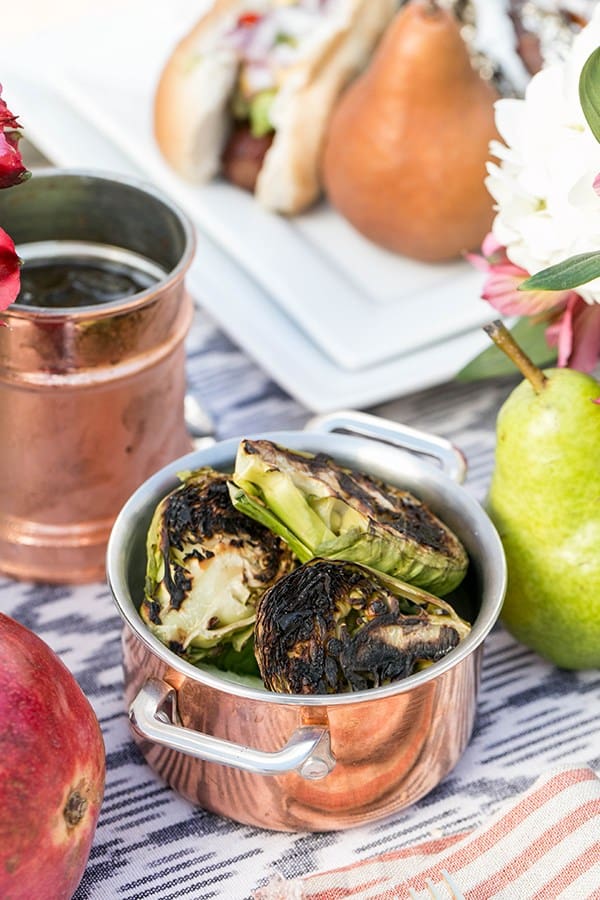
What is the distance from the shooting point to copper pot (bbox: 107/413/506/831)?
527mm

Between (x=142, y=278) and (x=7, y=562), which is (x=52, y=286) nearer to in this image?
(x=142, y=278)

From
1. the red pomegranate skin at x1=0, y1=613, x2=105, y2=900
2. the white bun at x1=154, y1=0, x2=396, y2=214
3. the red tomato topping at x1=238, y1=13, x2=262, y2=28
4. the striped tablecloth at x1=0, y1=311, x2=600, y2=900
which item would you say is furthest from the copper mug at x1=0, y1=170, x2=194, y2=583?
the red tomato topping at x1=238, y1=13, x2=262, y2=28

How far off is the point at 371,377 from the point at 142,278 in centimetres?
19

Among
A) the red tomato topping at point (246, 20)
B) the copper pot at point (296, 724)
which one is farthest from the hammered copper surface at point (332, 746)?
the red tomato topping at point (246, 20)

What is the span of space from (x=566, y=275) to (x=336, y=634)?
0.20m

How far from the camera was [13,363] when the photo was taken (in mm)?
659

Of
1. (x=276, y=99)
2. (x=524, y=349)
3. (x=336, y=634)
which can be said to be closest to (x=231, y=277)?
(x=276, y=99)

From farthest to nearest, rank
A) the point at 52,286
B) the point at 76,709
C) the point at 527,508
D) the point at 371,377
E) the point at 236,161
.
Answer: the point at 236,161 → the point at 371,377 → the point at 52,286 → the point at 527,508 → the point at 76,709

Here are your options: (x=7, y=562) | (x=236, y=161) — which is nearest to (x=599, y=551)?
(x=7, y=562)

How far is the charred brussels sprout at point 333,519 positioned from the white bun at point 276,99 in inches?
18.5

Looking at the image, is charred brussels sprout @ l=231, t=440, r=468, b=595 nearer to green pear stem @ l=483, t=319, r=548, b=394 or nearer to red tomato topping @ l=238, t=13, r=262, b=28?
green pear stem @ l=483, t=319, r=548, b=394

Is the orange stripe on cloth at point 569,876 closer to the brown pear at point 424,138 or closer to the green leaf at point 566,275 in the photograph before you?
the green leaf at point 566,275

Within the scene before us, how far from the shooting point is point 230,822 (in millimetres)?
603

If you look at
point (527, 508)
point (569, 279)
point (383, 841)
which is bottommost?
point (383, 841)
